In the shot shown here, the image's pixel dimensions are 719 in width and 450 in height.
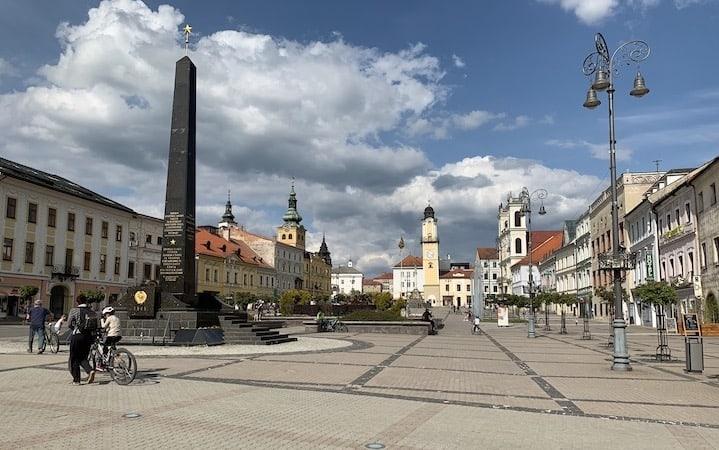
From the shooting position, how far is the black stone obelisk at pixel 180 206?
66.7 feet

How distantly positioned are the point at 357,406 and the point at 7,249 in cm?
4136

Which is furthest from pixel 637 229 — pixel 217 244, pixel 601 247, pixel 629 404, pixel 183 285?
pixel 217 244

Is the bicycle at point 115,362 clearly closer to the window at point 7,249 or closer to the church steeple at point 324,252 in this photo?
the window at point 7,249

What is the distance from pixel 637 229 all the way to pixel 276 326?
3603cm

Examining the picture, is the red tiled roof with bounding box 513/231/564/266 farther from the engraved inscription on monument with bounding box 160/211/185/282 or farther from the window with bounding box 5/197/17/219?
the engraved inscription on monument with bounding box 160/211/185/282

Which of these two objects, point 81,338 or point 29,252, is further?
point 29,252

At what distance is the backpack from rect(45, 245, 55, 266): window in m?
39.4

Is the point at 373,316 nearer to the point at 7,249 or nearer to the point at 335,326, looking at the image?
the point at 335,326

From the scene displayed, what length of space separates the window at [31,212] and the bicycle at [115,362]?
125ft

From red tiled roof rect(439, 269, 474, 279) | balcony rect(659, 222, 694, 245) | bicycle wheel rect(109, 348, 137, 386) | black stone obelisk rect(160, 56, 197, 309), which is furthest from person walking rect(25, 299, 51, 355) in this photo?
red tiled roof rect(439, 269, 474, 279)

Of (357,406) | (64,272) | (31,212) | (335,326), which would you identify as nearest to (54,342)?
(357,406)

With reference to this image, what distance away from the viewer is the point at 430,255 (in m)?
141

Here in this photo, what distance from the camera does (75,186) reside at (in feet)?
177

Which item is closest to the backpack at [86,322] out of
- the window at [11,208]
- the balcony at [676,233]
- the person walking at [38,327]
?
the person walking at [38,327]
